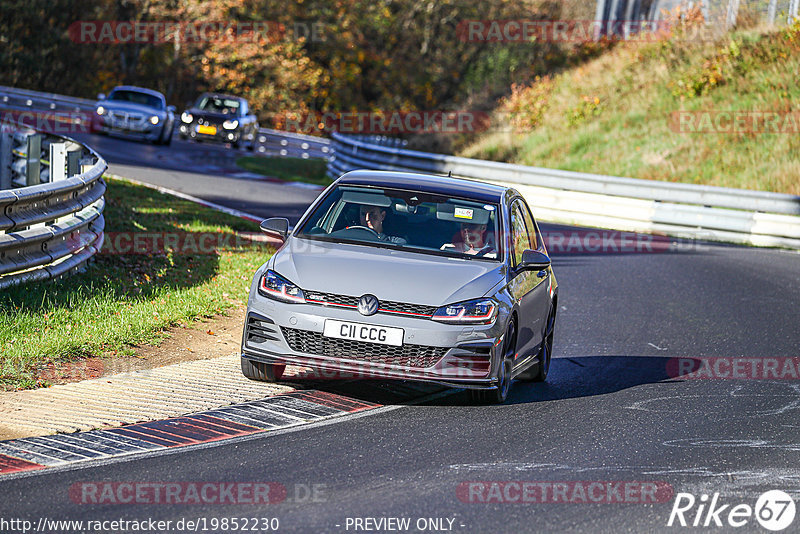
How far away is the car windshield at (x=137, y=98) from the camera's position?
107ft

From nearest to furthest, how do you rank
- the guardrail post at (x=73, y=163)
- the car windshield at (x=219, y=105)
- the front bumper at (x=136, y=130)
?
the guardrail post at (x=73, y=163), the front bumper at (x=136, y=130), the car windshield at (x=219, y=105)

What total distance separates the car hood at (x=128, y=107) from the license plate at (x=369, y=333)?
83.4 ft

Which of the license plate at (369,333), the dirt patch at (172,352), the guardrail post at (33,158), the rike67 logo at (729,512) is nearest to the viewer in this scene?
the rike67 logo at (729,512)

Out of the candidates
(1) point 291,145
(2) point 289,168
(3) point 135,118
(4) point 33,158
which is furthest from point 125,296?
(1) point 291,145

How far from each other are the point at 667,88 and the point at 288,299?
96.5 ft

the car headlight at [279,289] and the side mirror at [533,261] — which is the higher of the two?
the side mirror at [533,261]

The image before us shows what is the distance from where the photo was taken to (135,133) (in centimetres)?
3222

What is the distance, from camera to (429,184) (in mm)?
9289

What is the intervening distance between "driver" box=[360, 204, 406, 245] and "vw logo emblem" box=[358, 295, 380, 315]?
1.13 meters

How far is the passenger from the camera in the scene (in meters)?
8.89

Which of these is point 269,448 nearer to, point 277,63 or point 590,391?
point 590,391

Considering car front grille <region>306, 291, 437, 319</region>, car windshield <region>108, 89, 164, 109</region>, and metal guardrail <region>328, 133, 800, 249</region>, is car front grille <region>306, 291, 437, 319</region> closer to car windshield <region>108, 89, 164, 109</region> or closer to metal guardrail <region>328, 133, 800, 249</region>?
metal guardrail <region>328, 133, 800, 249</region>

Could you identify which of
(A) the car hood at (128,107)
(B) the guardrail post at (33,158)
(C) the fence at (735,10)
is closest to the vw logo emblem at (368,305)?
(B) the guardrail post at (33,158)

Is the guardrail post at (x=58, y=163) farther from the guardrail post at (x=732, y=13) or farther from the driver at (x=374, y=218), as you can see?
the guardrail post at (x=732, y=13)
